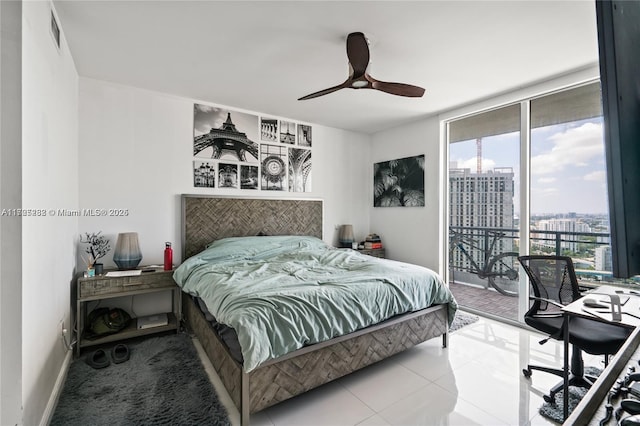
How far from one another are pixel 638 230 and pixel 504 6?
2021 mm

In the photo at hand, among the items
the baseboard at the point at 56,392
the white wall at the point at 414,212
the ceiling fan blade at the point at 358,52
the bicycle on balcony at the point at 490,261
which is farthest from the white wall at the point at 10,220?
the bicycle on balcony at the point at 490,261

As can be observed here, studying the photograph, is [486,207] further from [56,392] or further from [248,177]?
[56,392]

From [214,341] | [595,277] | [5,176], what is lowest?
[214,341]

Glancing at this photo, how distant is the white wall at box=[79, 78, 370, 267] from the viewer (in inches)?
116

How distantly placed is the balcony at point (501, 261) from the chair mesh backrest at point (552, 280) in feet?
2.33

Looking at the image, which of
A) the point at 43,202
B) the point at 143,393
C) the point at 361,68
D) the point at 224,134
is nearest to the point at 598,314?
the point at 361,68

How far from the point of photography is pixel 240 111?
12.5 feet

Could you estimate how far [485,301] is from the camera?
382cm

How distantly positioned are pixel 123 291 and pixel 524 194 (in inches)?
167

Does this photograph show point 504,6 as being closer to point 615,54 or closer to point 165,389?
point 615,54

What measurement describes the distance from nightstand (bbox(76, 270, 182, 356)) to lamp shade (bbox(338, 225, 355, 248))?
2407 mm

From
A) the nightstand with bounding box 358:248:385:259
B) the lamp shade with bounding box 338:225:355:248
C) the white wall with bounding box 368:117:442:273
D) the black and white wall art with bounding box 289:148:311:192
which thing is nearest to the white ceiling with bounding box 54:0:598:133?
the white wall with bounding box 368:117:442:273

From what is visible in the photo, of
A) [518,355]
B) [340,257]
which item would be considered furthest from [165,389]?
[518,355]

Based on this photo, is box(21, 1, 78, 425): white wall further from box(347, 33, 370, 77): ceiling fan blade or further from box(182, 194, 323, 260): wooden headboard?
box(347, 33, 370, 77): ceiling fan blade
